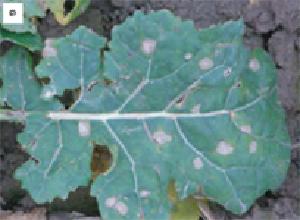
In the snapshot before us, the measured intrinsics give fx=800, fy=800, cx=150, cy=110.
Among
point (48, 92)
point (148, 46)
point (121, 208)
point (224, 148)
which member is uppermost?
point (148, 46)

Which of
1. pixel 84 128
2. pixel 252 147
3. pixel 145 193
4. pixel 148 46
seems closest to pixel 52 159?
pixel 84 128

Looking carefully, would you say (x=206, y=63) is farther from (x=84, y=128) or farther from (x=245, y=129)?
(x=84, y=128)

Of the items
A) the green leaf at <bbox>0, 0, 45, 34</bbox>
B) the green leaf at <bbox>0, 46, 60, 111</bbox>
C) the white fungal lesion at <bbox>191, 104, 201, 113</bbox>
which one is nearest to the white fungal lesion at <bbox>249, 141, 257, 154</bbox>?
the white fungal lesion at <bbox>191, 104, 201, 113</bbox>

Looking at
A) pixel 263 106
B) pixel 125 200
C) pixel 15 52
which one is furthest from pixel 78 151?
pixel 263 106

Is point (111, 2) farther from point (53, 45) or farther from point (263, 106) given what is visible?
point (263, 106)

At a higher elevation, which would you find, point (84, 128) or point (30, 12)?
point (30, 12)

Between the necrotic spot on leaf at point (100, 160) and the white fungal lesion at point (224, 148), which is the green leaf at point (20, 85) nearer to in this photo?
the necrotic spot on leaf at point (100, 160)

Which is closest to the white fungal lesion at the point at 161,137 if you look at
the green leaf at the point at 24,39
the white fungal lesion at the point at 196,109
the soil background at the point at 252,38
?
the white fungal lesion at the point at 196,109
